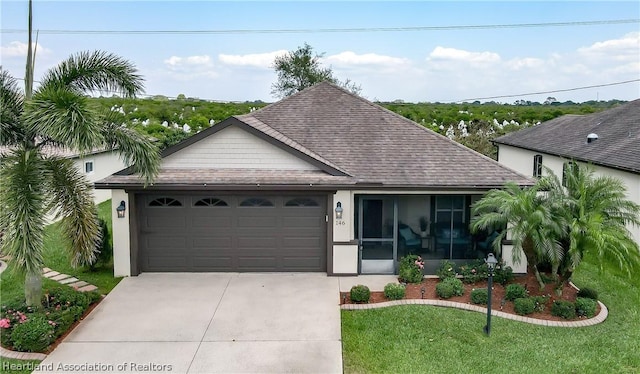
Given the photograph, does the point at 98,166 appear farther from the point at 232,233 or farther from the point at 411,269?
the point at 411,269

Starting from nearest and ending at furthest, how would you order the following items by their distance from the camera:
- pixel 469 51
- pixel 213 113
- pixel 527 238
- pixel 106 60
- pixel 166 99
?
pixel 106 60
pixel 527 238
pixel 469 51
pixel 213 113
pixel 166 99

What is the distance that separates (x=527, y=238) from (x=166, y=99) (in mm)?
38691

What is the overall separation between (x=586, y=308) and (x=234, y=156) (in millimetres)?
8599

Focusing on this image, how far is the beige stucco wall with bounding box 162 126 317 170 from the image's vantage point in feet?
40.4

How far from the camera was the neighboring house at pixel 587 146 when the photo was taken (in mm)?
15289

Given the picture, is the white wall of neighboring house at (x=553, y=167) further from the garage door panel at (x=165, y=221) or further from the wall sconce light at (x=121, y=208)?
the wall sconce light at (x=121, y=208)

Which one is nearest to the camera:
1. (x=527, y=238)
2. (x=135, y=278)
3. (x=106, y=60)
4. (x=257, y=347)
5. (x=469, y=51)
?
(x=257, y=347)

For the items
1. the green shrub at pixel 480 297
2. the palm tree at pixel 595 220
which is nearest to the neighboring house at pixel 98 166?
the green shrub at pixel 480 297

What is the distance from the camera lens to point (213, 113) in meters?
36.5

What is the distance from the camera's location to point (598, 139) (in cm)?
1977

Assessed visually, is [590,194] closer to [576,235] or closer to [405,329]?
[576,235]

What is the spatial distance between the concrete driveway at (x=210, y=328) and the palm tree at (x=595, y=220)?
16.4 ft

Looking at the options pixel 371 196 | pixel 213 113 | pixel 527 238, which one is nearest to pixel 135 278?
pixel 371 196

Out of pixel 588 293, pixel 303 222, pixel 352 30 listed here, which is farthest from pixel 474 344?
pixel 352 30
